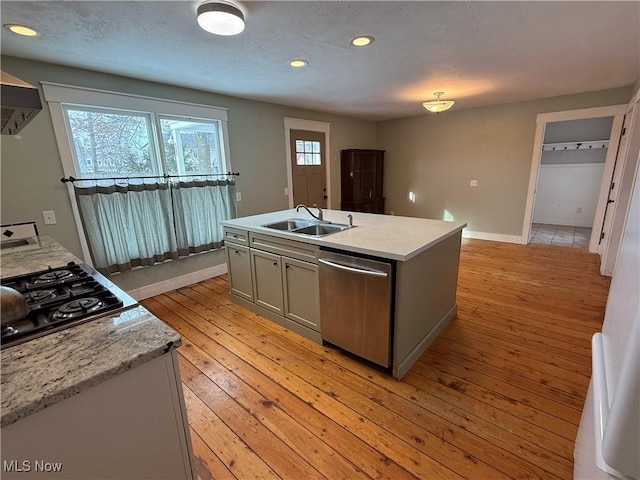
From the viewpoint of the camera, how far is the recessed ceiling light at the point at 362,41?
2.15 m

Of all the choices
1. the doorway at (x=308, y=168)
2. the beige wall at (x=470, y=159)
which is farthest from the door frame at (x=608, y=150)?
the doorway at (x=308, y=168)

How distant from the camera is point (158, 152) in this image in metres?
3.25

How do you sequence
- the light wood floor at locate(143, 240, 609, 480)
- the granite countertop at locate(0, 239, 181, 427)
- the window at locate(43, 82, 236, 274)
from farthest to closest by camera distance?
the window at locate(43, 82, 236, 274), the light wood floor at locate(143, 240, 609, 480), the granite countertop at locate(0, 239, 181, 427)

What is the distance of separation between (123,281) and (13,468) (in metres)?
2.92

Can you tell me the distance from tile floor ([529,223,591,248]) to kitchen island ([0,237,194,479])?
19.6 ft

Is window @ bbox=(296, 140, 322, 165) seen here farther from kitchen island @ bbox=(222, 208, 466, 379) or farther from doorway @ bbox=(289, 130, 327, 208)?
kitchen island @ bbox=(222, 208, 466, 379)

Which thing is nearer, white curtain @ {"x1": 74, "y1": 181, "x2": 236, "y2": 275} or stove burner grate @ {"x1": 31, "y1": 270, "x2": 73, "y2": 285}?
stove burner grate @ {"x1": 31, "y1": 270, "x2": 73, "y2": 285}

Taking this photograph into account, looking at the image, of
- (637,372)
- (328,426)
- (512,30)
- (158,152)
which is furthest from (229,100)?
(637,372)

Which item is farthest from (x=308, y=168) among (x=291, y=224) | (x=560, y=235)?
(x=560, y=235)

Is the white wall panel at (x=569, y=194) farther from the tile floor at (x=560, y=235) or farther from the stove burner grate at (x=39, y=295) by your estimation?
the stove burner grate at (x=39, y=295)

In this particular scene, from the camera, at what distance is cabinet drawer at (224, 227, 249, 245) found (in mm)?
2785


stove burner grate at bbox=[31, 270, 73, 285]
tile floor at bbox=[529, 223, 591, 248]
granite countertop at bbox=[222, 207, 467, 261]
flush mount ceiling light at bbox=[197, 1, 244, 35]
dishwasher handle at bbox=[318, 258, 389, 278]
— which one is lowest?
tile floor at bbox=[529, 223, 591, 248]

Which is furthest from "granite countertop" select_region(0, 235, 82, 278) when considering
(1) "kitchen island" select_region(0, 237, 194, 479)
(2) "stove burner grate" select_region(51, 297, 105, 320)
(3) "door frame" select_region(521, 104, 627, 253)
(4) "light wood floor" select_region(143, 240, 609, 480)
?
(3) "door frame" select_region(521, 104, 627, 253)

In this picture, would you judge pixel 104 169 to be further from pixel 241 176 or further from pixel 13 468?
pixel 13 468
